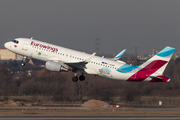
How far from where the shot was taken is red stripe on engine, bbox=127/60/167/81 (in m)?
50.9

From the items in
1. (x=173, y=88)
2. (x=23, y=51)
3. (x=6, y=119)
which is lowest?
(x=6, y=119)

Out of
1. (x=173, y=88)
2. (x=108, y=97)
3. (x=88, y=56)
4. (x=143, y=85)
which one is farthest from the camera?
(x=108, y=97)

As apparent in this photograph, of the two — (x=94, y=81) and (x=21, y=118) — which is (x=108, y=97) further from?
(x=21, y=118)

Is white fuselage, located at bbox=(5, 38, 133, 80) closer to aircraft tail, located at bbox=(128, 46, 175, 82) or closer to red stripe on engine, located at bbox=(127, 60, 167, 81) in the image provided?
red stripe on engine, located at bbox=(127, 60, 167, 81)

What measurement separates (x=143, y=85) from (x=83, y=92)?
23970mm

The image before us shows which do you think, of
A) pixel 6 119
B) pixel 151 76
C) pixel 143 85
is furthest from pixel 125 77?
pixel 6 119

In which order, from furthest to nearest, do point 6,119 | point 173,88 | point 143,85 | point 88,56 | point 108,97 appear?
1. point 108,97
2. point 173,88
3. point 143,85
4. point 88,56
5. point 6,119

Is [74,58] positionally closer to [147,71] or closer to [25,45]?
[25,45]

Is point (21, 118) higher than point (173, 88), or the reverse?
point (173, 88)

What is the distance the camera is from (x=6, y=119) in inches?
1807

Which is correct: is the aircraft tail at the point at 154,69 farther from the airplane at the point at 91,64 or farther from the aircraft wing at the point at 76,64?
the aircraft wing at the point at 76,64

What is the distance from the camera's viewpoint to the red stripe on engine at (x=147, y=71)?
167 ft

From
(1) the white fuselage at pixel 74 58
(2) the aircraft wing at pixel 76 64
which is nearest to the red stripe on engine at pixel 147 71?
(1) the white fuselage at pixel 74 58

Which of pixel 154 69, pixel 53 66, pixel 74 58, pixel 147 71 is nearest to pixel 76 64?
pixel 74 58
